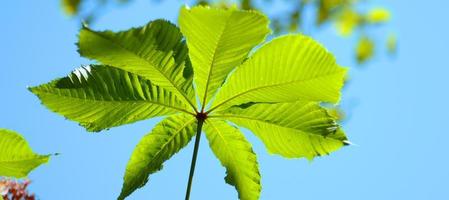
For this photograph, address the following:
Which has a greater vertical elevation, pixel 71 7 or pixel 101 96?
pixel 71 7

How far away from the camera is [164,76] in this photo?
102cm

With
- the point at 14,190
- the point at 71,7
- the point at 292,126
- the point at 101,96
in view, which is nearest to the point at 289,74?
the point at 292,126

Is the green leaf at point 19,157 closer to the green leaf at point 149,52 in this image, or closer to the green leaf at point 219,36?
the green leaf at point 149,52

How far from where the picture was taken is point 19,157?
0.99 metres

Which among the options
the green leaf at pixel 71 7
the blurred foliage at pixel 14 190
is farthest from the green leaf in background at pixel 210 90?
the green leaf at pixel 71 7

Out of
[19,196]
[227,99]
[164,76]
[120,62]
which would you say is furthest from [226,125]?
[19,196]

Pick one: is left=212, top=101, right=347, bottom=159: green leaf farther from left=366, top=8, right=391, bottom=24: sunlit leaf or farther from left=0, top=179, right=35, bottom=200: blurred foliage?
left=366, top=8, right=391, bottom=24: sunlit leaf

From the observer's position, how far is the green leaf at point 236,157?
43.5 inches

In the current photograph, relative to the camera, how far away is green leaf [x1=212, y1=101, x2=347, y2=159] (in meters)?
1.03

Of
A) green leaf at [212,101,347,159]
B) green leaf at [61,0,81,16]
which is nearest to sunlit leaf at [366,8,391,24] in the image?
green leaf at [61,0,81,16]

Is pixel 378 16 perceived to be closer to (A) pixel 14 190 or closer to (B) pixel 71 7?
(B) pixel 71 7

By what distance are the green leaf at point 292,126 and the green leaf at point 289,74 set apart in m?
0.03

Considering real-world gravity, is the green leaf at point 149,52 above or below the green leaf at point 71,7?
below

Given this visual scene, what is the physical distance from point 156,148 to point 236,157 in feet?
0.55
